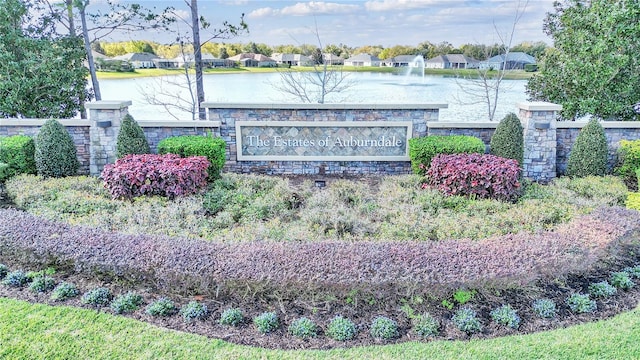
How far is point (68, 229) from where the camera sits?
4.56m

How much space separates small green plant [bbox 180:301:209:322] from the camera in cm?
358

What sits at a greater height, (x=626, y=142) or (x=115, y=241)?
(x=626, y=142)

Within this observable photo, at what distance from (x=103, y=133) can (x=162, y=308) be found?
5.36 metres

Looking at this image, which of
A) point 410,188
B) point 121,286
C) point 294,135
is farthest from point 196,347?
point 294,135

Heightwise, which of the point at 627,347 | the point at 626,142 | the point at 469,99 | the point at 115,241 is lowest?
the point at 627,347

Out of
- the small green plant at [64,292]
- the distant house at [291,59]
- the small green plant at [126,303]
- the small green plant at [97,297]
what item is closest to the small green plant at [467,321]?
the small green plant at [126,303]

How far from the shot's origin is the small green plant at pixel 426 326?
3398mm

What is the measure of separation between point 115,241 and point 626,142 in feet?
28.1

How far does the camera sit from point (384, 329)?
338 centimetres

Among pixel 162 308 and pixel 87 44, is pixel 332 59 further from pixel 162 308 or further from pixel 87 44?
pixel 162 308

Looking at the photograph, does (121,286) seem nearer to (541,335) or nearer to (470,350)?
(470,350)

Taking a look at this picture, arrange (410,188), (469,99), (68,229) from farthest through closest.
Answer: (469,99) → (410,188) → (68,229)

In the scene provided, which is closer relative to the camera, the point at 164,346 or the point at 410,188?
the point at 164,346

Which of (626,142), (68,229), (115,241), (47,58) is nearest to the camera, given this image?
(115,241)
